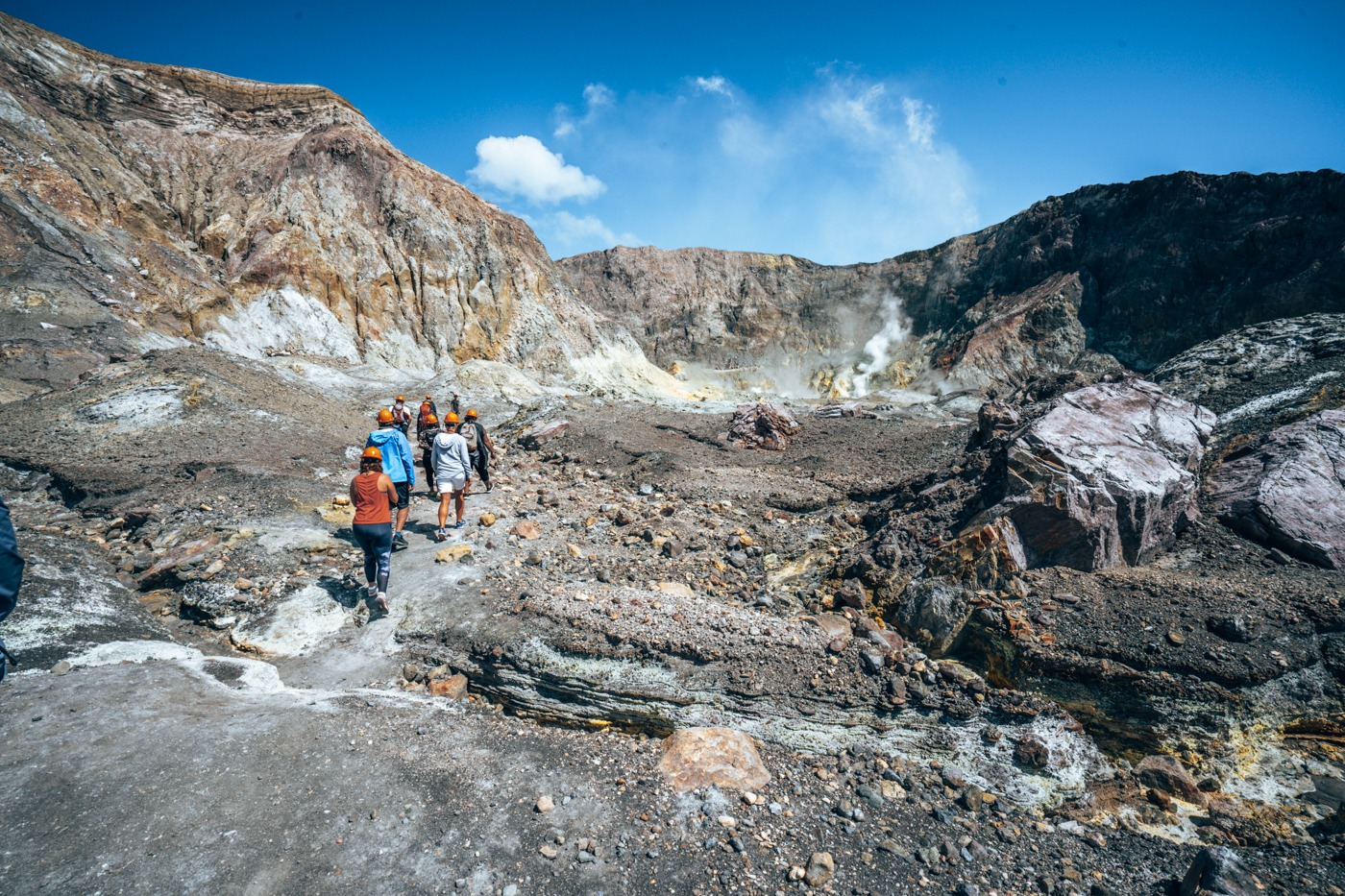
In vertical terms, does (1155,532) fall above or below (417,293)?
below

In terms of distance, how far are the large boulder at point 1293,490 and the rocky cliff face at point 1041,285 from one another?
28.8 metres

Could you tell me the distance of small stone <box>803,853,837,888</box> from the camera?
9.00 ft

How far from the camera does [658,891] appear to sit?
2646 mm

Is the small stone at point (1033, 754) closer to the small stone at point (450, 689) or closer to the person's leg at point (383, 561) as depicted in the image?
the small stone at point (450, 689)

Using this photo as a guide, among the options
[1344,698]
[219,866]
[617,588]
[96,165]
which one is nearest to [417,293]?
[96,165]

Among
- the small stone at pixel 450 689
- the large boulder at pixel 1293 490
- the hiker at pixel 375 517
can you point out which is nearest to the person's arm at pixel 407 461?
the hiker at pixel 375 517

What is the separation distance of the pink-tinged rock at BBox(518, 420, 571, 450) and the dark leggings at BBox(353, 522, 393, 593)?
6.82m

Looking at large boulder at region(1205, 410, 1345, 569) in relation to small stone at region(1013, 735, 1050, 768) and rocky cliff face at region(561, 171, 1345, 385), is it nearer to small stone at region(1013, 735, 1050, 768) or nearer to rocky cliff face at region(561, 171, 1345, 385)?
small stone at region(1013, 735, 1050, 768)

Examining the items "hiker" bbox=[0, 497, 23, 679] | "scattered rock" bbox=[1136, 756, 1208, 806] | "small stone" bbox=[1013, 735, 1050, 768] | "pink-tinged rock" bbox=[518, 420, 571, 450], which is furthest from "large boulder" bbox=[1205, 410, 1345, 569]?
"pink-tinged rock" bbox=[518, 420, 571, 450]

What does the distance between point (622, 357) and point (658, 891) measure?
37123 millimetres

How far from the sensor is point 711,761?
11.3 feet

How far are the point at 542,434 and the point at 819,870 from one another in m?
10.1

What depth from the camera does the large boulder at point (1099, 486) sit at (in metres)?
4.93

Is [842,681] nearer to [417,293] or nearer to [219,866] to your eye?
[219,866]
